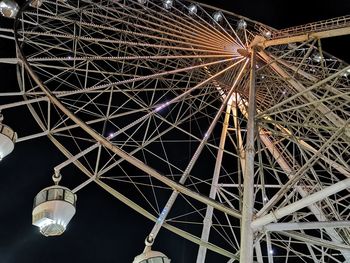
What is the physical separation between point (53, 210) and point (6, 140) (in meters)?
2.43

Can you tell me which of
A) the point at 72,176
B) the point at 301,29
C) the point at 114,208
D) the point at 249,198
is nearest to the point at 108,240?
the point at 114,208

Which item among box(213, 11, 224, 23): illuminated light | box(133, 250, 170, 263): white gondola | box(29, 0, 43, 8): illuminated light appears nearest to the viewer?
box(133, 250, 170, 263): white gondola

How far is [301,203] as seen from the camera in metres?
10.1

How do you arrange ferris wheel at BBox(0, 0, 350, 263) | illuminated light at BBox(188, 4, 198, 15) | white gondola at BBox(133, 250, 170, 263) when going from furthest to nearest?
1. illuminated light at BBox(188, 4, 198, 15)
2. ferris wheel at BBox(0, 0, 350, 263)
3. white gondola at BBox(133, 250, 170, 263)

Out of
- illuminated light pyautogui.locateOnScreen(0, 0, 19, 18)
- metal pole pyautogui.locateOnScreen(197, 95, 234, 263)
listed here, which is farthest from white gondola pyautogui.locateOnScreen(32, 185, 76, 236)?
illuminated light pyautogui.locateOnScreen(0, 0, 19, 18)

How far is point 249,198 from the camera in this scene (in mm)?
10969

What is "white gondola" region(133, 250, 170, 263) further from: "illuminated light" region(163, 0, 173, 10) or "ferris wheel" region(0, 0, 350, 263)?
"illuminated light" region(163, 0, 173, 10)

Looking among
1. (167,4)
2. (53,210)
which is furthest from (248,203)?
(167,4)

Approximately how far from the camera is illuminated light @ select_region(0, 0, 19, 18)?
1502 cm

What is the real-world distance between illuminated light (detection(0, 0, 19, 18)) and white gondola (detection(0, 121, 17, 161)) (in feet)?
12.7

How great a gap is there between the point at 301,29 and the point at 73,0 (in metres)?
8.16

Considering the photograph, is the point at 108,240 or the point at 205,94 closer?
the point at 205,94

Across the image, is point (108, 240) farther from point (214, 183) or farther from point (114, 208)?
point (214, 183)

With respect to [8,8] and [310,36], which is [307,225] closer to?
[310,36]
